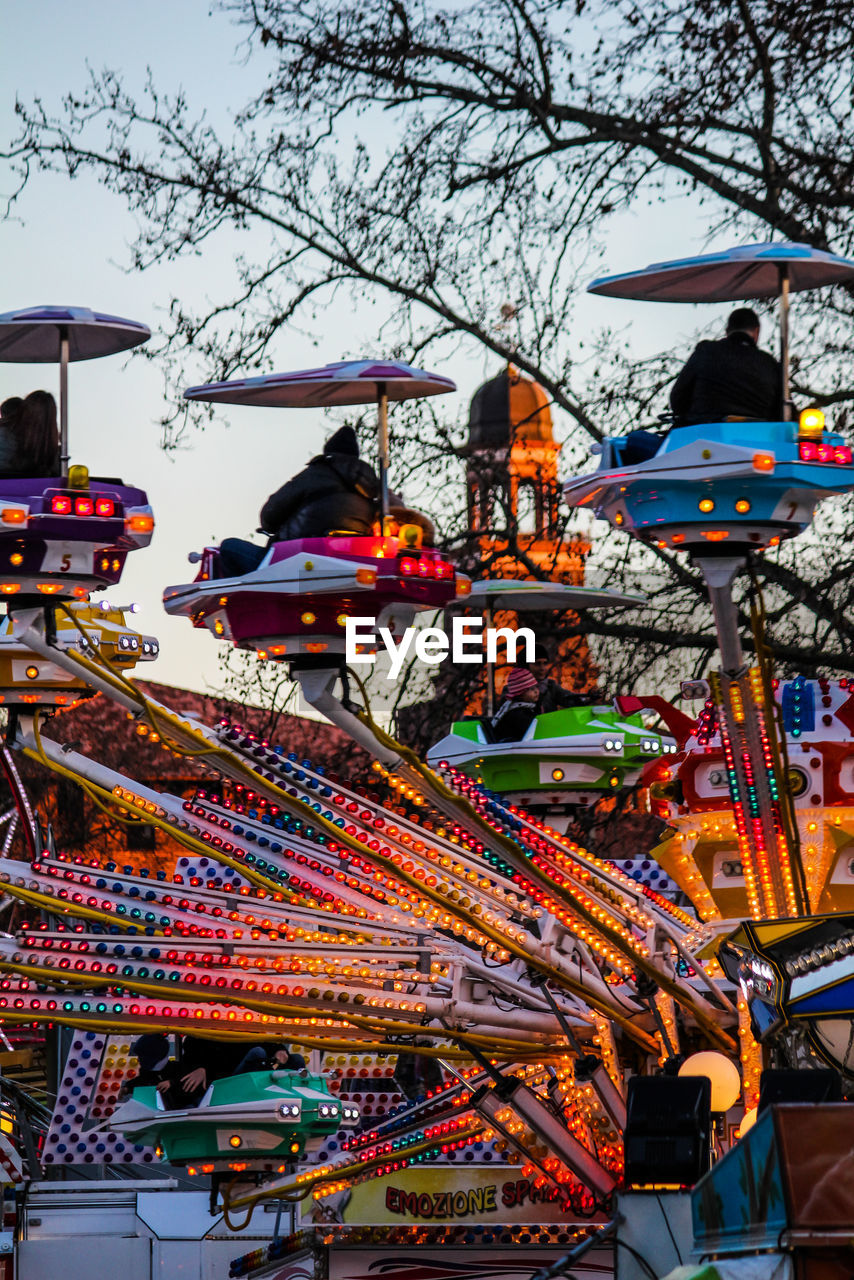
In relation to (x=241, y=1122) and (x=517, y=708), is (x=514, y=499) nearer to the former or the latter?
(x=517, y=708)

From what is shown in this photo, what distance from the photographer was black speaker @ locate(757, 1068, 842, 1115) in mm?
8375

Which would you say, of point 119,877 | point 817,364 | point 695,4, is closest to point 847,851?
point 119,877

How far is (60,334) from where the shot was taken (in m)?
11.6

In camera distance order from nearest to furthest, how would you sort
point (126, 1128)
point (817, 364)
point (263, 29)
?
point (126, 1128)
point (817, 364)
point (263, 29)

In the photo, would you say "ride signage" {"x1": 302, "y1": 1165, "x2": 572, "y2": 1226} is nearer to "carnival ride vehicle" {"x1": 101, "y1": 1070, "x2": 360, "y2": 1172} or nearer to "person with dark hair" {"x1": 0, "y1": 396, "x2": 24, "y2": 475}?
"carnival ride vehicle" {"x1": 101, "y1": 1070, "x2": 360, "y2": 1172}

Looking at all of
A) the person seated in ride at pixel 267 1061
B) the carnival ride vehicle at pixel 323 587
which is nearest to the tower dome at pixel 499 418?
the person seated in ride at pixel 267 1061

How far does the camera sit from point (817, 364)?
16906mm

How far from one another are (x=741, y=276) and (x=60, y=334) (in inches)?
133

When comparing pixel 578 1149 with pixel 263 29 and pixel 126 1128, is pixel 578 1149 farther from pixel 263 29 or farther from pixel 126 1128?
pixel 263 29

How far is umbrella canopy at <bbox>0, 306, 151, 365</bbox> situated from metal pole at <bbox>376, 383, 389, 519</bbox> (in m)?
1.22

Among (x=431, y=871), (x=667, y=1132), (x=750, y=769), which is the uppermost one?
(x=750, y=769)

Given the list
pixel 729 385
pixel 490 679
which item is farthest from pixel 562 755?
pixel 729 385

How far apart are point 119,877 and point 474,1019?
1940 millimetres

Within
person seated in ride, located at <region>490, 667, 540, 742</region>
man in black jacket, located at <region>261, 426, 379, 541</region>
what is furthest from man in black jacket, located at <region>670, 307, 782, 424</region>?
person seated in ride, located at <region>490, 667, 540, 742</region>
